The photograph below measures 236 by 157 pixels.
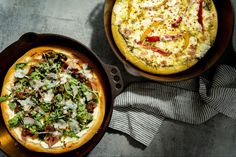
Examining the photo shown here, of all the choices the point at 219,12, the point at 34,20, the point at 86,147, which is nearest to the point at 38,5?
the point at 34,20

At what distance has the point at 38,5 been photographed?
2.82 m

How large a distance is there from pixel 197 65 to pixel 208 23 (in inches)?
10.3

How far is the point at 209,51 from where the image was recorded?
2.71 m

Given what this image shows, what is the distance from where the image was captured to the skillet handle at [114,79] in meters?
2.45

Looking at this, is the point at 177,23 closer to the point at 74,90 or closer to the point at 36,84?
the point at 74,90

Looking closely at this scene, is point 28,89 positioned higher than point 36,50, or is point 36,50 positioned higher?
point 36,50

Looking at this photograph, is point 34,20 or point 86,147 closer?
point 86,147

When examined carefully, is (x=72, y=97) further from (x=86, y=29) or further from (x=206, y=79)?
(x=206, y=79)

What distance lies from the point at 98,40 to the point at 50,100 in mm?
530

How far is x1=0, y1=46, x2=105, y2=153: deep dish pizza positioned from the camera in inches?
98.3

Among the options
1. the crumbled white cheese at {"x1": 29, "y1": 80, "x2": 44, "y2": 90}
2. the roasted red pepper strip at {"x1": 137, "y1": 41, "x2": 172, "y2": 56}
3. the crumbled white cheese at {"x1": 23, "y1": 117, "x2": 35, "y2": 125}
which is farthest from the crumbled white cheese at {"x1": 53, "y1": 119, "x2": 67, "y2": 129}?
the roasted red pepper strip at {"x1": 137, "y1": 41, "x2": 172, "y2": 56}

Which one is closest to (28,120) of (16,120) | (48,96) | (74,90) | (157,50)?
(16,120)

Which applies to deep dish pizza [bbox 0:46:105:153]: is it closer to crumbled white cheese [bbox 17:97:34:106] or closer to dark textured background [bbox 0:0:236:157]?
crumbled white cheese [bbox 17:97:34:106]

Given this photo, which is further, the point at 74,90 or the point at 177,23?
the point at 177,23
